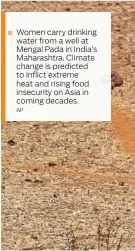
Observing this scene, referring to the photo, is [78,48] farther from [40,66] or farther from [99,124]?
[99,124]

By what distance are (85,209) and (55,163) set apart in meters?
0.40

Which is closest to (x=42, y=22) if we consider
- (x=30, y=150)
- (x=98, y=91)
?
(x=98, y=91)

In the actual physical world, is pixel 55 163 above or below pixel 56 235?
above

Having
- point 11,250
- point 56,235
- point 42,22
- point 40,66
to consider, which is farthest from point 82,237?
point 42,22

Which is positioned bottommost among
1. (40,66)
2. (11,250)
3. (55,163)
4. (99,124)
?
(11,250)

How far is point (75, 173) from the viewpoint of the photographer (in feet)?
14.1

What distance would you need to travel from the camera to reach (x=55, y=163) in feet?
14.2

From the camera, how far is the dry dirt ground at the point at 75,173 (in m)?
4.31

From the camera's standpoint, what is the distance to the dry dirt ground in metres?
4.31

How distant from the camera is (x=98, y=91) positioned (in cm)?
432

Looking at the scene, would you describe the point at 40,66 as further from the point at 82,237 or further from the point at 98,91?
the point at 82,237
